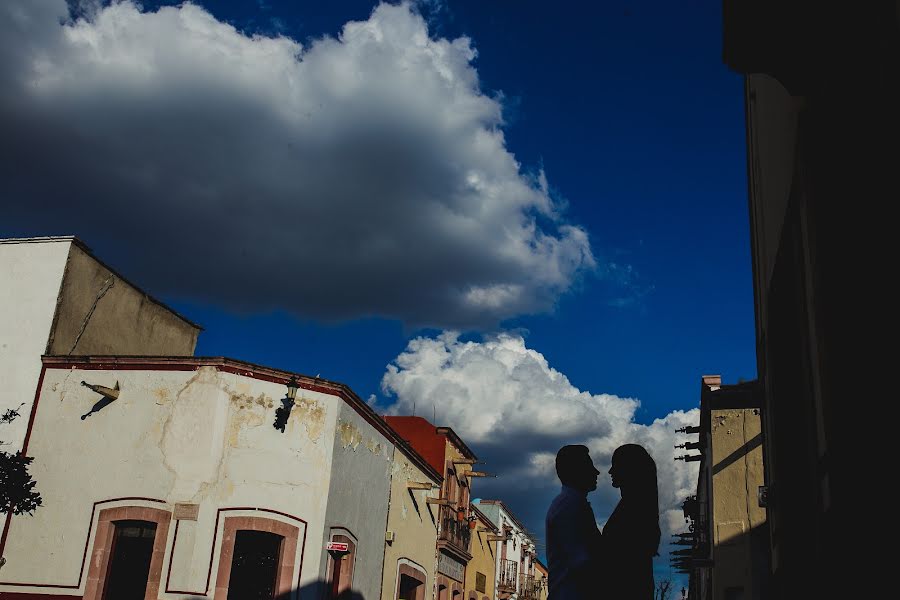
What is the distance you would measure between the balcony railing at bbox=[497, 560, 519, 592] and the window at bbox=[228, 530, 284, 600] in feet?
91.4

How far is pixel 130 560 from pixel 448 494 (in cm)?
1306

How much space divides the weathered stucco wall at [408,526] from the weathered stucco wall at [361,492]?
654 mm

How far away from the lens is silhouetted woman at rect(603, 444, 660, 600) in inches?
121

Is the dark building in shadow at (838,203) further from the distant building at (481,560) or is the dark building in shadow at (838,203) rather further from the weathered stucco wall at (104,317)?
the distant building at (481,560)

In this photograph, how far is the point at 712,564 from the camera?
16672mm

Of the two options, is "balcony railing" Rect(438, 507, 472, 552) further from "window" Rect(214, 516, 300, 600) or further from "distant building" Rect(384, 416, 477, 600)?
"window" Rect(214, 516, 300, 600)

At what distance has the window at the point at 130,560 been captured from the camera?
15391mm

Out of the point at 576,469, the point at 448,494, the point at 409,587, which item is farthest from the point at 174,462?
the point at 576,469

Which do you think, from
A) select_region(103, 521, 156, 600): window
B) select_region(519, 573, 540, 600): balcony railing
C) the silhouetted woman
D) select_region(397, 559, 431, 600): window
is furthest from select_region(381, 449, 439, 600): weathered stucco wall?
select_region(519, 573, 540, 600): balcony railing

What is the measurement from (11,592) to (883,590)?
16714 millimetres

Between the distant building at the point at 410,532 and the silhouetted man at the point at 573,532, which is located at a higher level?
the distant building at the point at 410,532

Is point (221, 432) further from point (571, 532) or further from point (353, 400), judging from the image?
point (571, 532)

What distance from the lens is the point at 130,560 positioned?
15586mm

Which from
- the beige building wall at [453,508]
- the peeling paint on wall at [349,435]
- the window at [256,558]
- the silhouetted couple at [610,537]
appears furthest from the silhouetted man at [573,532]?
the beige building wall at [453,508]
